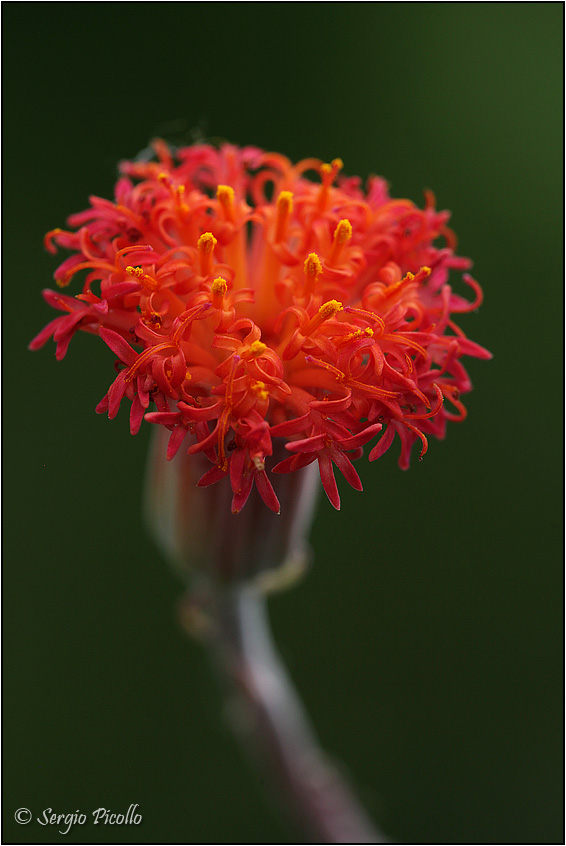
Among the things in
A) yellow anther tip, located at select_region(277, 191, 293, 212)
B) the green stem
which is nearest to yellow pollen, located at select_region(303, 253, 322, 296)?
yellow anther tip, located at select_region(277, 191, 293, 212)

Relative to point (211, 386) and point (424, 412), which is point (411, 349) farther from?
point (211, 386)

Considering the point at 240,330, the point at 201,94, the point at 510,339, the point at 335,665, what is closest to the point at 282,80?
the point at 201,94

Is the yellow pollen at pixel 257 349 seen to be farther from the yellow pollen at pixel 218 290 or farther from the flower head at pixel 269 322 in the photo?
the yellow pollen at pixel 218 290

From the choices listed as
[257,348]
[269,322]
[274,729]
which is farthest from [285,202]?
[274,729]

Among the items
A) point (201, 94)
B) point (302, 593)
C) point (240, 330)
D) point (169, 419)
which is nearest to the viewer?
point (169, 419)

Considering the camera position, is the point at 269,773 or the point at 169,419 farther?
the point at 269,773

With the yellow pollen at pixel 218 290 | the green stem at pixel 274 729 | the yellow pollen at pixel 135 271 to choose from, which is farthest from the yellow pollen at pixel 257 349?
the green stem at pixel 274 729
